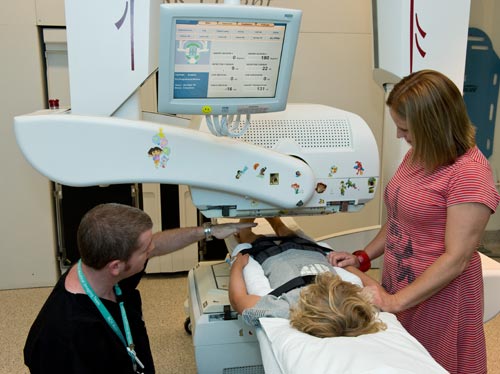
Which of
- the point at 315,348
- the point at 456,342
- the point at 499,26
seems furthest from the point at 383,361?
the point at 499,26

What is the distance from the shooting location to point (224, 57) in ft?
4.18

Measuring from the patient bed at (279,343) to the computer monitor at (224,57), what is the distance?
592mm

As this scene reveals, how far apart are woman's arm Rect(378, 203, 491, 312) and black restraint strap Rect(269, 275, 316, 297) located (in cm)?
22

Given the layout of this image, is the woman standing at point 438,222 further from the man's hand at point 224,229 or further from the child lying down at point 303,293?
the man's hand at point 224,229

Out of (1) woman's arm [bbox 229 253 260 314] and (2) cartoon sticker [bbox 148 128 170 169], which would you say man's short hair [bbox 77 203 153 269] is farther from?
(1) woman's arm [bbox 229 253 260 314]

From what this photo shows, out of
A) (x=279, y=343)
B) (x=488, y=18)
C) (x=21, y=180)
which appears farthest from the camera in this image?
(x=488, y=18)

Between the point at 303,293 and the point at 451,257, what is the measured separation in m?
0.43

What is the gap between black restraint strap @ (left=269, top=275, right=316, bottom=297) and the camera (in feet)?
4.77

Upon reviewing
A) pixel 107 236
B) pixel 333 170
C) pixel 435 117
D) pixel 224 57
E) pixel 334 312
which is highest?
pixel 224 57

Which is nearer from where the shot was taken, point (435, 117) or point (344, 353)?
point (344, 353)

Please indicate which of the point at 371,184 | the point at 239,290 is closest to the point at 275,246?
the point at 239,290

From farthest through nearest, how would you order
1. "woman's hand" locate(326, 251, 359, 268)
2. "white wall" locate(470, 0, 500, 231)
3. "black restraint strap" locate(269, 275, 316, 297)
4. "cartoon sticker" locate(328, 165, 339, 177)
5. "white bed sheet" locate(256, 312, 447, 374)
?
"white wall" locate(470, 0, 500, 231) → "woman's hand" locate(326, 251, 359, 268) → "cartoon sticker" locate(328, 165, 339, 177) → "black restraint strap" locate(269, 275, 316, 297) → "white bed sheet" locate(256, 312, 447, 374)

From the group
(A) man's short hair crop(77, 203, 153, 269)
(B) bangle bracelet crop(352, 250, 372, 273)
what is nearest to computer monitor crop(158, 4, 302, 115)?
(A) man's short hair crop(77, 203, 153, 269)

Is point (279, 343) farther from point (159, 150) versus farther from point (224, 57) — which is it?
point (224, 57)
